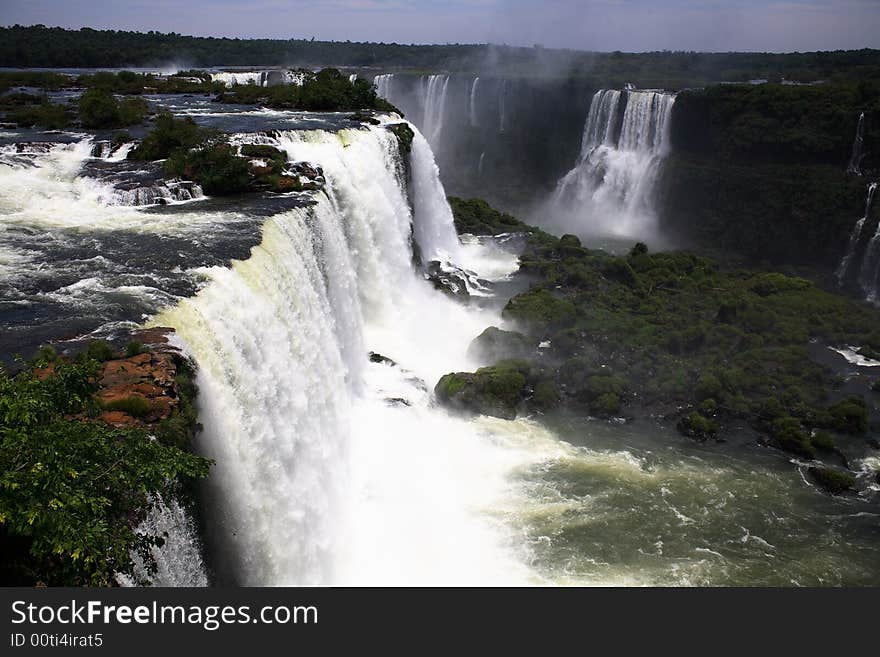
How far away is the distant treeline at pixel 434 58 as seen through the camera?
52.6 metres

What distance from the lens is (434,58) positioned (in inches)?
3504

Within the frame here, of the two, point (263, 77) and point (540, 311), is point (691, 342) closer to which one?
point (540, 311)

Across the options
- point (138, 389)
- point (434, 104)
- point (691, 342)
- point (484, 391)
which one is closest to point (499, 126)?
point (434, 104)

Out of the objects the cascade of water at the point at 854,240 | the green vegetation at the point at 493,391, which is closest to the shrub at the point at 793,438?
the green vegetation at the point at 493,391

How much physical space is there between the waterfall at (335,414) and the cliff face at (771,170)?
21347 mm

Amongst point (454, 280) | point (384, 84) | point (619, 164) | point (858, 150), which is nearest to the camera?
point (454, 280)

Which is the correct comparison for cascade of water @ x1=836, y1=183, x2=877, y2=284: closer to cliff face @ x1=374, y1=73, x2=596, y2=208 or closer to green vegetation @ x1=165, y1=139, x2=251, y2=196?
cliff face @ x1=374, y1=73, x2=596, y2=208

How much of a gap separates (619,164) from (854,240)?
14271mm

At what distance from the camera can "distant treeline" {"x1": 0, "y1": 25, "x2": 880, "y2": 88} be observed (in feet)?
173

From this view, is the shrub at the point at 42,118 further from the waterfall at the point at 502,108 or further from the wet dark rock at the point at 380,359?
the waterfall at the point at 502,108

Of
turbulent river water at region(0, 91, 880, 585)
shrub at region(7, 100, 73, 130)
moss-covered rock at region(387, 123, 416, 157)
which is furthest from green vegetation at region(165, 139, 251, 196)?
moss-covered rock at region(387, 123, 416, 157)

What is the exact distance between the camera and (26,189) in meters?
16.9

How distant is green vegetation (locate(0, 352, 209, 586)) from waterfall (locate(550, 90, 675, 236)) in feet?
122

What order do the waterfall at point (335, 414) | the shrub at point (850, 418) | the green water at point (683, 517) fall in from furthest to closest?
the shrub at point (850, 418), the green water at point (683, 517), the waterfall at point (335, 414)
